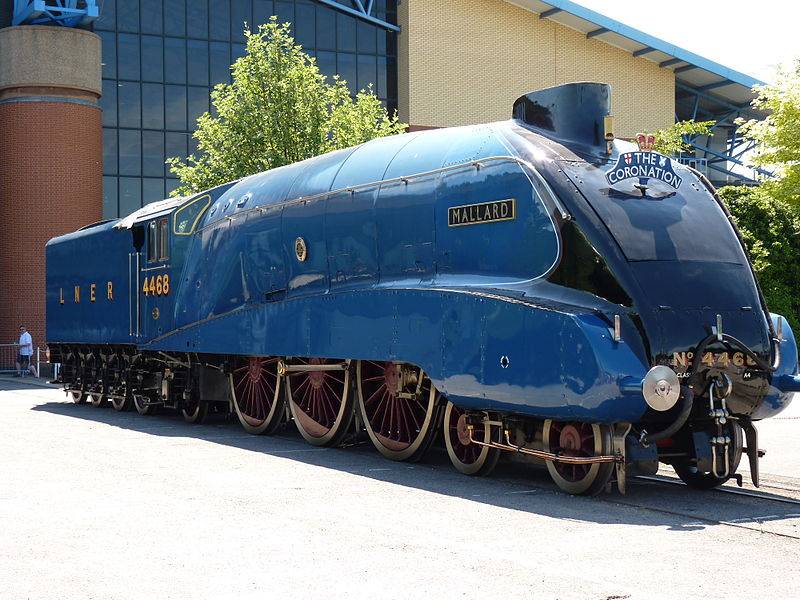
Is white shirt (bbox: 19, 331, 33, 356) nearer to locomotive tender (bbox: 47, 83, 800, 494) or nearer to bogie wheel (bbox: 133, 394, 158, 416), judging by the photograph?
bogie wheel (bbox: 133, 394, 158, 416)

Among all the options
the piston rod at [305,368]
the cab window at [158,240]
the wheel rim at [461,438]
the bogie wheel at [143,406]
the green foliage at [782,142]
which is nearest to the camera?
the wheel rim at [461,438]

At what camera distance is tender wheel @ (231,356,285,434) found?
14742mm

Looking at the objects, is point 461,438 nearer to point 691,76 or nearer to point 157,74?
point 157,74

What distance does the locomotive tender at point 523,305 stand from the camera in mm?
9336

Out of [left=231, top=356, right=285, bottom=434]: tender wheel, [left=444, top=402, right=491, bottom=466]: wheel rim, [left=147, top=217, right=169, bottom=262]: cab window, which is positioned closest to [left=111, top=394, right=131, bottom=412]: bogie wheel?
[left=147, top=217, right=169, bottom=262]: cab window

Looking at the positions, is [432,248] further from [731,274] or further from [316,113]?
[316,113]

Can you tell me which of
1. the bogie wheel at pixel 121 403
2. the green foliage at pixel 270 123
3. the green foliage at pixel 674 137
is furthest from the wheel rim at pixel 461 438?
the green foliage at pixel 674 137

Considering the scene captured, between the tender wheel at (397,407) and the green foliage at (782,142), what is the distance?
22722 mm

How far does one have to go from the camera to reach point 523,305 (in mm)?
9648

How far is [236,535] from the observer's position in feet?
25.4

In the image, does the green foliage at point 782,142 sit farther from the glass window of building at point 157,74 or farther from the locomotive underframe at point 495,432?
the locomotive underframe at point 495,432

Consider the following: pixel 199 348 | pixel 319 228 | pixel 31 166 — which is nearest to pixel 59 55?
pixel 31 166

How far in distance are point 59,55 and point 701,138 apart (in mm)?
28928

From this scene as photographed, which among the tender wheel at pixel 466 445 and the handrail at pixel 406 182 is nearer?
the handrail at pixel 406 182
